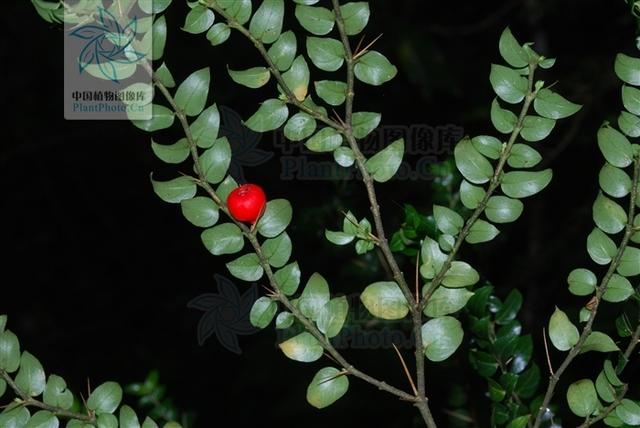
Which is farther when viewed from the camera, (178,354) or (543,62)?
(178,354)

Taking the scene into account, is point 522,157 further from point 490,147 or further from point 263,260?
point 263,260

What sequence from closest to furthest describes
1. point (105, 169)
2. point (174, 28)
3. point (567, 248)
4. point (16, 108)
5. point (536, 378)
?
point (536, 378), point (174, 28), point (567, 248), point (16, 108), point (105, 169)

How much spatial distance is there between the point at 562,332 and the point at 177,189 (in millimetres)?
393

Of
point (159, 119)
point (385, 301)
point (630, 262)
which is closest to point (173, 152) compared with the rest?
point (159, 119)

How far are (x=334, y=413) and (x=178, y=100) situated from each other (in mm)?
1712

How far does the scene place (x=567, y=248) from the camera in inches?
112

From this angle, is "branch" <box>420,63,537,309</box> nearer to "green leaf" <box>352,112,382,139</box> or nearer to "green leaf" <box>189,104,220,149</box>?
"green leaf" <box>352,112,382,139</box>

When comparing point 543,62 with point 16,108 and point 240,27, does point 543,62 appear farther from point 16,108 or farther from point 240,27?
point 16,108

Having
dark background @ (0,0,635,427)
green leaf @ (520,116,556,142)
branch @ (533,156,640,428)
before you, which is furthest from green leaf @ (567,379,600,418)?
dark background @ (0,0,635,427)

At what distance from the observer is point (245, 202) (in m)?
0.83

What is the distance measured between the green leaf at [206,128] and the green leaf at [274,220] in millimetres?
87

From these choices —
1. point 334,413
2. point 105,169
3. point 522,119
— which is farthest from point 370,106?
point 522,119

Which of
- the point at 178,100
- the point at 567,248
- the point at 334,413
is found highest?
the point at 178,100

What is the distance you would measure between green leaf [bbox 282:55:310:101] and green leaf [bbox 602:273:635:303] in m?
0.35
